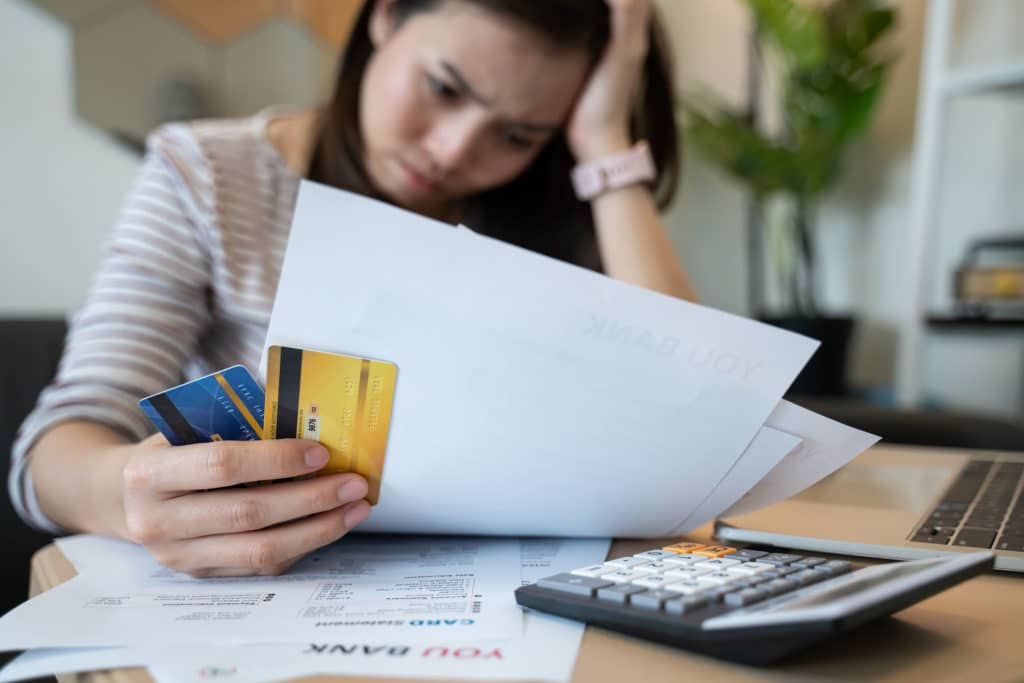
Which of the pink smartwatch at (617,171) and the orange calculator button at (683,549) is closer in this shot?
the orange calculator button at (683,549)

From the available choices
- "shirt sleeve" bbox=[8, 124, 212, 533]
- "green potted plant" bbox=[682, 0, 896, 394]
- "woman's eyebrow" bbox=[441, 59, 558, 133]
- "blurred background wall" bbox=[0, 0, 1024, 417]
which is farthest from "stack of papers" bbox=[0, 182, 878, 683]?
"green potted plant" bbox=[682, 0, 896, 394]

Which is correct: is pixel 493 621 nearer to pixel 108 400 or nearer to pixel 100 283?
pixel 108 400

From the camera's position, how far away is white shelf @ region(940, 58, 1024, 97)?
161cm

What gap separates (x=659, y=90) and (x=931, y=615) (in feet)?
2.77

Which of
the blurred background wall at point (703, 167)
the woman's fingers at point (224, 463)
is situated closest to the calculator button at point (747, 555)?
the woman's fingers at point (224, 463)

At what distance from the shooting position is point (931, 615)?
35 cm

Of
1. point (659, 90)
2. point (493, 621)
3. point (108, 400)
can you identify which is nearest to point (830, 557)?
point (493, 621)

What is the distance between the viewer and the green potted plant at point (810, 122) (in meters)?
1.77

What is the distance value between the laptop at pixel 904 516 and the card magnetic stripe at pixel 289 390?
0.26 m

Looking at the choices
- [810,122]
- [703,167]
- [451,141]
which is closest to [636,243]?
[451,141]

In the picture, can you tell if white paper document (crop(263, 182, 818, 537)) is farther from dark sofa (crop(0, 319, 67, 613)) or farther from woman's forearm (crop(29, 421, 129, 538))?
dark sofa (crop(0, 319, 67, 613))

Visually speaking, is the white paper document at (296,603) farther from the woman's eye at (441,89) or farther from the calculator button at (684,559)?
the woman's eye at (441,89)

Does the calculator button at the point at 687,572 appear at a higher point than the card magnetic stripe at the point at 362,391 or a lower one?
lower

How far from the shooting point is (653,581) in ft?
1.13
